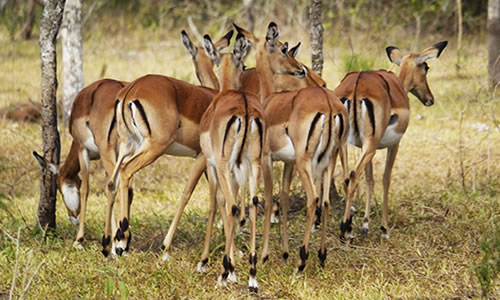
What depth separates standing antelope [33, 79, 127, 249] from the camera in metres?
5.12

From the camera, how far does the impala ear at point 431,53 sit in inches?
225

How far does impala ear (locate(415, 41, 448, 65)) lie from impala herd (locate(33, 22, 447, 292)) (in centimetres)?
1

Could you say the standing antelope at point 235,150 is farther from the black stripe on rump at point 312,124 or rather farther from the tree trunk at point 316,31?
the tree trunk at point 316,31

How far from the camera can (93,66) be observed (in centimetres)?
1307

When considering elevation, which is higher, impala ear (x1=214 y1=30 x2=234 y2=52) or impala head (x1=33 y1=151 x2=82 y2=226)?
impala ear (x1=214 y1=30 x2=234 y2=52)

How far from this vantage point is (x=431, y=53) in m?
5.75

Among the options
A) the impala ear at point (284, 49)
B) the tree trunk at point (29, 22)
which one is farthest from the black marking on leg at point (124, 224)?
the tree trunk at point (29, 22)

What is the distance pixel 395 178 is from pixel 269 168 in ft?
9.18

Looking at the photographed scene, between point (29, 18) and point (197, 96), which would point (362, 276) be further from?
point (29, 18)

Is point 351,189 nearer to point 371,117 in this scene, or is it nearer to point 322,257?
point 371,117

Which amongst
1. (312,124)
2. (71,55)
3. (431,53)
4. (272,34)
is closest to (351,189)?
(312,124)

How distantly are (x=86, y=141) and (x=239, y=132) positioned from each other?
5.31 feet

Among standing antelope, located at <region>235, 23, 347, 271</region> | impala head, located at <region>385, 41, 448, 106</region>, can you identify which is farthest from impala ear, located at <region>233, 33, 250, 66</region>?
impala head, located at <region>385, 41, 448, 106</region>

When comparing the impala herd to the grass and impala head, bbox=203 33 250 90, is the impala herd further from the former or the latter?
the grass
